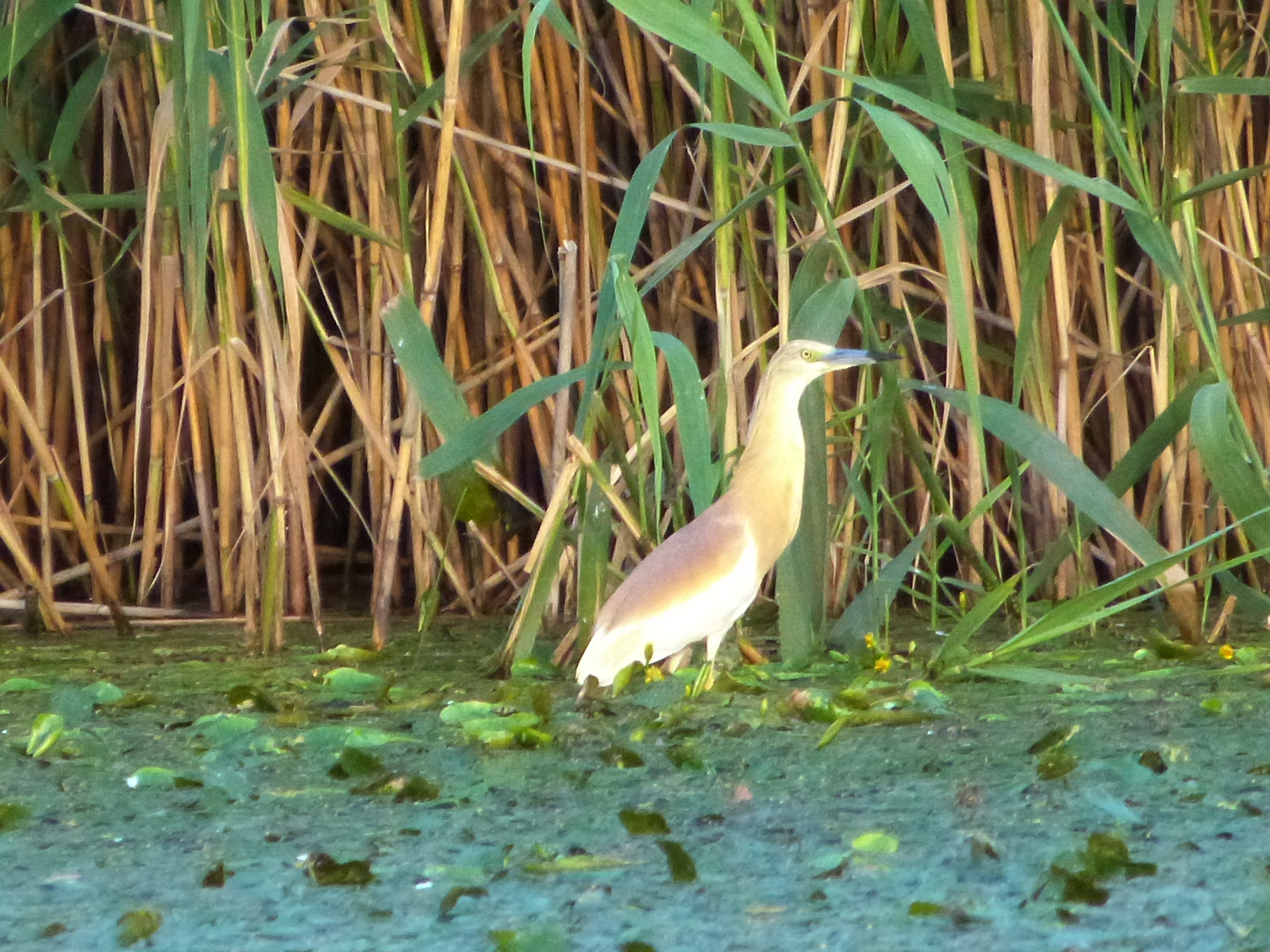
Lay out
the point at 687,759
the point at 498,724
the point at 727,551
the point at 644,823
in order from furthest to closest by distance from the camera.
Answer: the point at 727,551 → the point at 498,724 → the point at 687,759 → the point at 644,823

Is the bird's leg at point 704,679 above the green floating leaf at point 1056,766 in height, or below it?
below

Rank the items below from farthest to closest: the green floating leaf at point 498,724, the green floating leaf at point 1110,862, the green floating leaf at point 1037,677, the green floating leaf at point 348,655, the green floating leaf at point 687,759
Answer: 1. the green floating leaf at point 348,655
2. the green floating leaf at point 1037,677
3. the green floating leaf at point 498,724
4. the green floating leaf at point 687,759
5. the green floating leaf at point 1110,862

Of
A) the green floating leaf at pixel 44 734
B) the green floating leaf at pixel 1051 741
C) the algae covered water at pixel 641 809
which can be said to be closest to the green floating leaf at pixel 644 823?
the algae covered water at pixel 641 809

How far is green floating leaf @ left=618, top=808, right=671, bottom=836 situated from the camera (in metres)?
1.48

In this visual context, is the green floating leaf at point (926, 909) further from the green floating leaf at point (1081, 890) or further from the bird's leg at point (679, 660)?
the bird's leg at point (679, 660)

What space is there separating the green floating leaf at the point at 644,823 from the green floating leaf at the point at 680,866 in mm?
123

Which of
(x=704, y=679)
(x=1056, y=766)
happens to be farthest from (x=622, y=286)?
(x=1056, y=766)

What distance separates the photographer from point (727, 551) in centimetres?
224

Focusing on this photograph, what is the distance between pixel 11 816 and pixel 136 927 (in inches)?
15.9

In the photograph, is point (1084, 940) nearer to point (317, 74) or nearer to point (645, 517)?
point (645, 517)

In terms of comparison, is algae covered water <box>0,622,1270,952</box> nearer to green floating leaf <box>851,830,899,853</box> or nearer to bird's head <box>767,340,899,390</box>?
green floating leaf <box>851,830,899,853</box>

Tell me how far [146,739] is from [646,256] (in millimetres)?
1551

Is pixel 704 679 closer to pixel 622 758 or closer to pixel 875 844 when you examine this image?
pixel 622 758

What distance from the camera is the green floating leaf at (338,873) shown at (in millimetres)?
1336
